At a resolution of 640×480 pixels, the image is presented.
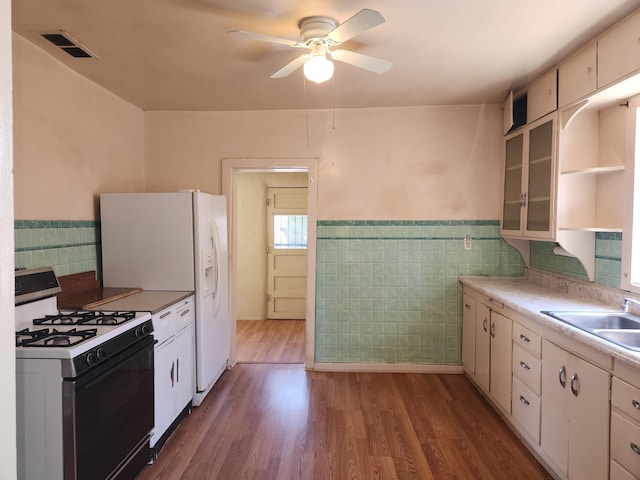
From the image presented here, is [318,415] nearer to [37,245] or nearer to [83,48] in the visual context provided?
[37,245]

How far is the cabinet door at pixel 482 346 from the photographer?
9.85 ft

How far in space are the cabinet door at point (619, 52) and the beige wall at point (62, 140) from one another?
10.5ft

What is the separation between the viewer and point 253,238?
5.67m

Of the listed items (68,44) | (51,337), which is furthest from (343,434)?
(68,44)

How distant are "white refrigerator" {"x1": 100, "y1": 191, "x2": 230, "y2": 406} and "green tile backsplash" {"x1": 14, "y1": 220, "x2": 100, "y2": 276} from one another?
0.10m

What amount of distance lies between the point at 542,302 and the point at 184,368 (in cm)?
244

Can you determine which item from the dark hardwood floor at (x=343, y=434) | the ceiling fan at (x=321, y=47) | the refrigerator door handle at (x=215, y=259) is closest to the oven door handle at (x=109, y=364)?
the dark hardwood floor at (x=343, y=434)

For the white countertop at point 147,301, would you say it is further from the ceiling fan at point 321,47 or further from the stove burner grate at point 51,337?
the ceiling fan at point 321,47

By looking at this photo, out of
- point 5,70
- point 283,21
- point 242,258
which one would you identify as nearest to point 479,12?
point 283,21

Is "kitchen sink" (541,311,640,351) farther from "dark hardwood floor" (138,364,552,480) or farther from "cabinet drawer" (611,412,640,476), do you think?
"dark hardwood floor" (138,364,552,480)

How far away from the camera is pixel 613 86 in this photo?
6.86 ft

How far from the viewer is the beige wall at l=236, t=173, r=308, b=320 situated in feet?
18.4

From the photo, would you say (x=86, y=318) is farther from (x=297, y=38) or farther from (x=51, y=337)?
(x=297, y=38)

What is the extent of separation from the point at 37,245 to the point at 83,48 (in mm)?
1223
